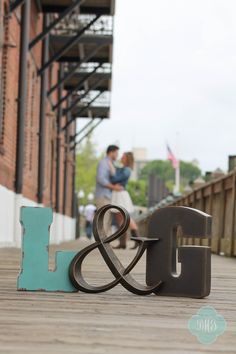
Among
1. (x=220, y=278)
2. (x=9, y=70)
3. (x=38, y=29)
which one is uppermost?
(x=38, y=29)

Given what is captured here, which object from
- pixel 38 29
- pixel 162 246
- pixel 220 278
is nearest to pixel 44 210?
pixel 162 246

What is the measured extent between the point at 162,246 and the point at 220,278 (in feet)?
7.18

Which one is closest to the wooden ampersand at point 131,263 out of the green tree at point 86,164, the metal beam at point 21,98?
the metal beam at point 21,98

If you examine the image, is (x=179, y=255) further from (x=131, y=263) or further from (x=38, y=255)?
(x=38, y=255)

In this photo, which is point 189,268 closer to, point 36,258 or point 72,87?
point 36,258

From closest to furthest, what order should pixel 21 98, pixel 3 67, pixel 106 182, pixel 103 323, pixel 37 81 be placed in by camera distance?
pixel 103 323, pixel 3 67, pixel 106 182, pixel 21 98, pixel 37 81

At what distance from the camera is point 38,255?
4715 millimetres

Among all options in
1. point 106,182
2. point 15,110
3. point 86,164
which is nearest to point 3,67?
point 15,110

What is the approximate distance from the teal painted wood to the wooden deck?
5.6 inches

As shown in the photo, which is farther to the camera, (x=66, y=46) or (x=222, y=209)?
(x=66, y=46)

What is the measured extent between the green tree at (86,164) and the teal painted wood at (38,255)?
57.6 metres

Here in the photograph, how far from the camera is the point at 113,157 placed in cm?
1427

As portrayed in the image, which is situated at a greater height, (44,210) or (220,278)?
(44,210)

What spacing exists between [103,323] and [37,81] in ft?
51.8
